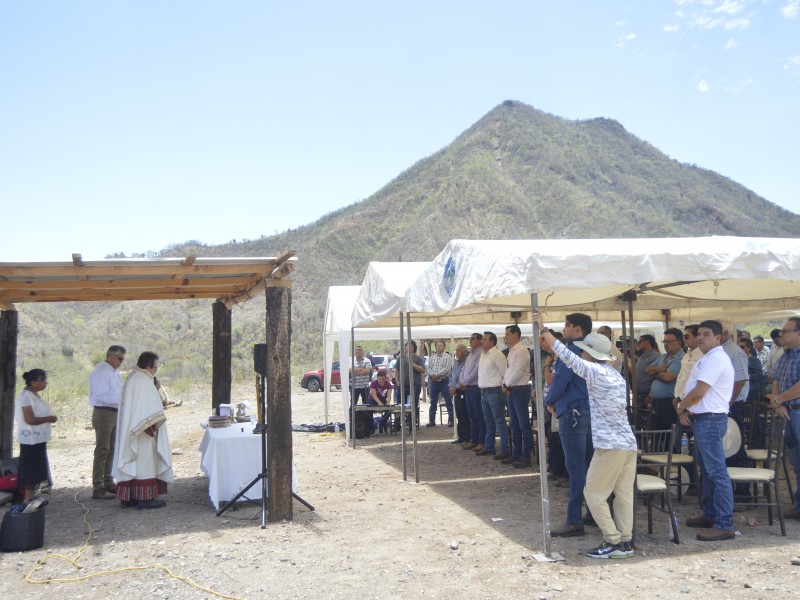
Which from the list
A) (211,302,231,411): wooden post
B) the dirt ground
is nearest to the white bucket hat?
the dirt ground

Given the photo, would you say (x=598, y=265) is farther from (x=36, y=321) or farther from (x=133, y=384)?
(x=36, y=321)

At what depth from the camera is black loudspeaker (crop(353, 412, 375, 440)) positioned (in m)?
13.0

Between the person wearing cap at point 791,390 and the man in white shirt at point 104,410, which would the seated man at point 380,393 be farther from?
the person wearing cap at point 791,390

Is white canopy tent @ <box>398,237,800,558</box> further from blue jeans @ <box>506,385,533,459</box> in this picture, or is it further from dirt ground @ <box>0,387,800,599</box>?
blue jeans @ <box>506,385,533,459</box>

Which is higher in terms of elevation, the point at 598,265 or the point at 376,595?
the point at 598,265

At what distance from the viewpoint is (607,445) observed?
4805mm

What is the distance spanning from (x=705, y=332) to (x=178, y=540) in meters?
4.79

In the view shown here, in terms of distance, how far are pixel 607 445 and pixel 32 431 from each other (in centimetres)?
597

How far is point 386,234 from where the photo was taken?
2312 inches

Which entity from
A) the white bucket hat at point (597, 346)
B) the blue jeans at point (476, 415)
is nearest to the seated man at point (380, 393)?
the blue jeans at point (476, 415)

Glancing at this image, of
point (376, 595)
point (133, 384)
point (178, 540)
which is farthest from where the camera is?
point (133, 384)

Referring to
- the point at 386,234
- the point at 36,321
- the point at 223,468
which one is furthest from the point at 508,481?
the point at 386,234

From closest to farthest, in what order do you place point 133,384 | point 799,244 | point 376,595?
1. point 376,595
2. point 799,244
3. point 133,384

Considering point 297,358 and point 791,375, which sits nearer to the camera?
point 791,375
